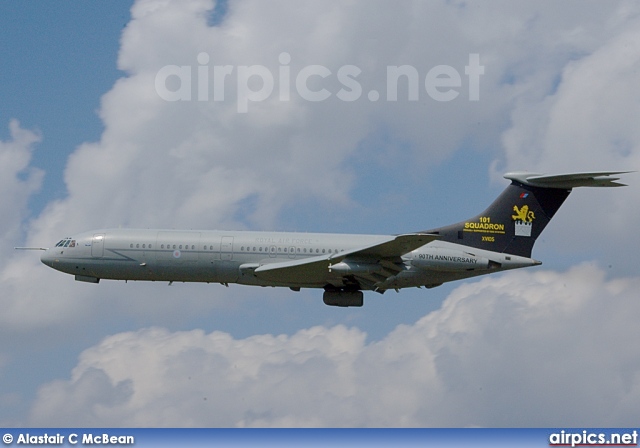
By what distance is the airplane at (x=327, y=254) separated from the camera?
50281 millimetres

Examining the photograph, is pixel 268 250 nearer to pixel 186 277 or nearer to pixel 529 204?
pixel 186 277

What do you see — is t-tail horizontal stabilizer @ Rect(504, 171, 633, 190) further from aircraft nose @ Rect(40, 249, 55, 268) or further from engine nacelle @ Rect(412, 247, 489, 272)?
aircraft nose @ Rect(40, 249, 55, 268)

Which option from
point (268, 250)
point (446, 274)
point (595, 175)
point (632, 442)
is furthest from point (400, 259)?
point (632, 442)

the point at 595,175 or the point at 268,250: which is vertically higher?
the point at 595,175

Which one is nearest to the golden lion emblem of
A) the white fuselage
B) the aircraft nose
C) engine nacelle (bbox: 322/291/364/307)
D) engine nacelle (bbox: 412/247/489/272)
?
the white fuselage

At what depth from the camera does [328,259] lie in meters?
49.0

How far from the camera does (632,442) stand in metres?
39.7

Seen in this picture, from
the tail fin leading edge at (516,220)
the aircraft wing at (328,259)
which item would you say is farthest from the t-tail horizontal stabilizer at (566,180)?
the aircraft wing at (328,259)

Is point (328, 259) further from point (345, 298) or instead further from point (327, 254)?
point (345, 298)

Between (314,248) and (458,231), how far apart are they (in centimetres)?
749

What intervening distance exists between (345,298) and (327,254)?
96.0 inches

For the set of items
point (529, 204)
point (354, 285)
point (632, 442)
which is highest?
point (529, 204)

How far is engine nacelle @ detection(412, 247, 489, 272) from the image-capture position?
166ft

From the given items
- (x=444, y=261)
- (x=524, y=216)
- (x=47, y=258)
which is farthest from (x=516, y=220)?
(x=47, y=258)
